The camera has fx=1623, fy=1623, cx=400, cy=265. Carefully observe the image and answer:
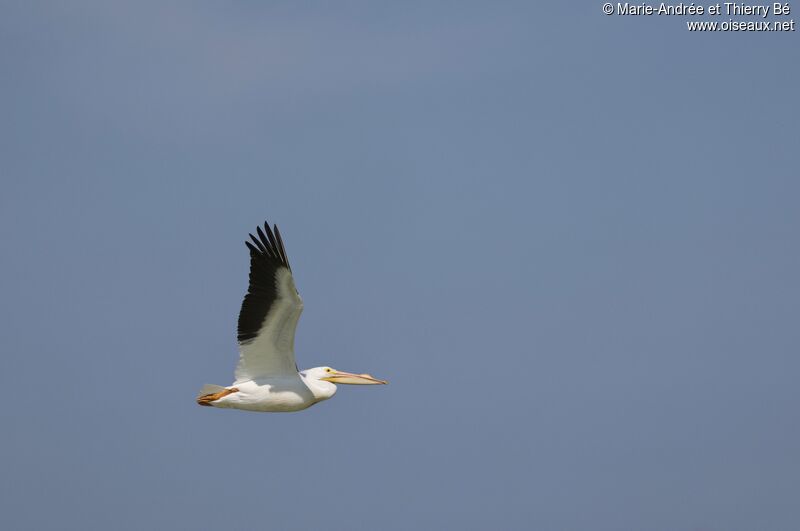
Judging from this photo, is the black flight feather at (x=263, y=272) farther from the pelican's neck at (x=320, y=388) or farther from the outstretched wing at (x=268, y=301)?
the pelican's neck at (x=320, y=388)

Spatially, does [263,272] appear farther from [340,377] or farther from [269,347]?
[340,377]

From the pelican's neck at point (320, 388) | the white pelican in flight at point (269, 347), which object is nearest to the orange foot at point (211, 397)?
the white pelican in flight at point (269, 347)

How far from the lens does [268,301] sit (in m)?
19.9

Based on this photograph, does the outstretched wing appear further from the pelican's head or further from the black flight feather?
the pelican's head

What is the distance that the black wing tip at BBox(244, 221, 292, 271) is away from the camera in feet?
65.3

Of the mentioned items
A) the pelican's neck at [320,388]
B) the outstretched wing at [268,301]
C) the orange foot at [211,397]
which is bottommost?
the orange foot at [211,397]

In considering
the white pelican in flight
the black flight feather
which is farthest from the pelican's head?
the black flight feather

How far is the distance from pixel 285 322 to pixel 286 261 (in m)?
0.76

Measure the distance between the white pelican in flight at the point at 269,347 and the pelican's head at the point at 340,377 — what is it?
0.49 m

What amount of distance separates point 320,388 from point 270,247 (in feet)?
6.90

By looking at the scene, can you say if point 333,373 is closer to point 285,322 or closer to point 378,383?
point 378,383

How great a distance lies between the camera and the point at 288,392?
20.6m

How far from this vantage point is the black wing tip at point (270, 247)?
19.9m

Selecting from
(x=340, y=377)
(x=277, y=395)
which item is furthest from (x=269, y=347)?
(x=340, y=377)
